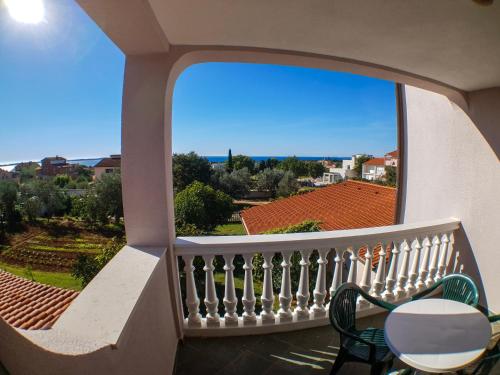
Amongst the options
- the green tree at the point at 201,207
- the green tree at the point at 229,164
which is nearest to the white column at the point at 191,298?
the green tree at the point at 201,207

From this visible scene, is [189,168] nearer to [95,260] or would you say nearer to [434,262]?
[95,260]

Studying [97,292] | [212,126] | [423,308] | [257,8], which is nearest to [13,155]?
[97,292]

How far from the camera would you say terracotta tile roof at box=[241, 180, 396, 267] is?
8.09 meters

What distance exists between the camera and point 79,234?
2799 millimetres

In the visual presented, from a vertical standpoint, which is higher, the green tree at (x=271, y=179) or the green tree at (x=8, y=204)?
the green tree at (x=8, y=204)

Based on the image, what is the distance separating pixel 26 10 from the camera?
1.07m

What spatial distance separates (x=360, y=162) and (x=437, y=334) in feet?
102

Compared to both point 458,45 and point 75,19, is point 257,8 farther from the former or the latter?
point 458,45

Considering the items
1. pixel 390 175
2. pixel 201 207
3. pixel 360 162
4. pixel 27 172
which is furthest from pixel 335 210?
pixel 360 162

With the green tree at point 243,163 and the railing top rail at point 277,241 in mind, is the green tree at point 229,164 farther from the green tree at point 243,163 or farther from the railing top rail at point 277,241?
the railing top rail at point 277,241

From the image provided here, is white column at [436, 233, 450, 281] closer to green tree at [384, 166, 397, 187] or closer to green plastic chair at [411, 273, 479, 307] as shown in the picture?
green plastic chair at [411, 273, 479, 307]

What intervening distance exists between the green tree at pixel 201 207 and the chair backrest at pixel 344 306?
647 cm

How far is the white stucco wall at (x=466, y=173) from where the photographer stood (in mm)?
2684

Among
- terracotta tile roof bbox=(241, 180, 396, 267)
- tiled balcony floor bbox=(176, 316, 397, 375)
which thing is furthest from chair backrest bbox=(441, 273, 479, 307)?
terracotta tile roof bbox=(241, 180, 396, 267)
